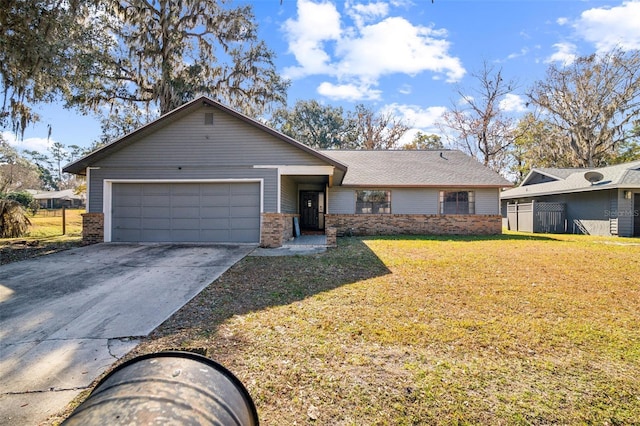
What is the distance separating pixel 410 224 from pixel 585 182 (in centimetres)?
964

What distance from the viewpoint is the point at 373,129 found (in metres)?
32.4

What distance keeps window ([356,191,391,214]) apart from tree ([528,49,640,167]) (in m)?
20.9

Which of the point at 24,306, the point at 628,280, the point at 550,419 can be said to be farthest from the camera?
the point at 628,280

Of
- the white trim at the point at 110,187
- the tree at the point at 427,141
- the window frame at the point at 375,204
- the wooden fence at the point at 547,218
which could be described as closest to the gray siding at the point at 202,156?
the white trim at the point at 110,187

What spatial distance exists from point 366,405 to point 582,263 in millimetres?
8361

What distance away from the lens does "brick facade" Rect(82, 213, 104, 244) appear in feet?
36.2

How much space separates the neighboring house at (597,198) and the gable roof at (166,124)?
13496 millimetres

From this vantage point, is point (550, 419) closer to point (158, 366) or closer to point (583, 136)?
point (158, 366)

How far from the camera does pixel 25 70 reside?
9492mm

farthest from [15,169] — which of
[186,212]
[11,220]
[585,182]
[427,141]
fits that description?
[585,182]

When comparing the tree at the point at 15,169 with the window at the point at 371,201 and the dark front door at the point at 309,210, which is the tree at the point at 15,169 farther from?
the window at the point at 371,201

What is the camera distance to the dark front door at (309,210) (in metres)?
17.5

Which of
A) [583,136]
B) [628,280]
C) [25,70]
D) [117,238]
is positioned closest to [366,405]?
[628,280]

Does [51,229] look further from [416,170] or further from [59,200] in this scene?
[59,200]
